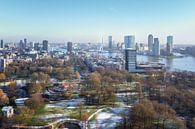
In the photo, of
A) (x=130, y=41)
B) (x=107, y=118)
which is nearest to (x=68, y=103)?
(x=107, y=118)

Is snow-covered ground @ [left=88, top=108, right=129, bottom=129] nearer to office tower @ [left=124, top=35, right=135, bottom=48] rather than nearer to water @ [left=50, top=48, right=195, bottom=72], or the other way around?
water @ [left=50, top=48, right=195, bottom=72]

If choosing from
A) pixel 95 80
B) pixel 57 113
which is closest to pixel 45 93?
pixel 95 80

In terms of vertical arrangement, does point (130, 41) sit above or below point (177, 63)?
above

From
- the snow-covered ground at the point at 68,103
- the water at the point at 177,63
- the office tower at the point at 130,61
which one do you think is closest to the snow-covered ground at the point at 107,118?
the snow-covered ground at the point at 68,103

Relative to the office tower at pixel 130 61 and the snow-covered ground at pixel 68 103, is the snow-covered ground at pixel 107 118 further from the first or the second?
the office tower at pixel 130 61

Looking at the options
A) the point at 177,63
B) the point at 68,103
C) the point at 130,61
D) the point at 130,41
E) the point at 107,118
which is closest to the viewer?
the point at 107,118

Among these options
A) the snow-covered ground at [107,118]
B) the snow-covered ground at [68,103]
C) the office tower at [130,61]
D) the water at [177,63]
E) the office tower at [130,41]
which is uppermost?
the office tower at [130,41]

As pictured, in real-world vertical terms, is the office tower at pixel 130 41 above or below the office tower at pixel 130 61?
above

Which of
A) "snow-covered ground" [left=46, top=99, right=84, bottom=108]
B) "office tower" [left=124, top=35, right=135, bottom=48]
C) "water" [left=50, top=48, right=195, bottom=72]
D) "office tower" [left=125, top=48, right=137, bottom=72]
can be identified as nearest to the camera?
"snow-covered ground" [left=46, top=99, right=84, bottom=108]

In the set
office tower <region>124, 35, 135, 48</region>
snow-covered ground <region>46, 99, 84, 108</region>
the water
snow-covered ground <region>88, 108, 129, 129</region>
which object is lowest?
the water

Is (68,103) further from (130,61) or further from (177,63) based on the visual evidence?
(177,63)

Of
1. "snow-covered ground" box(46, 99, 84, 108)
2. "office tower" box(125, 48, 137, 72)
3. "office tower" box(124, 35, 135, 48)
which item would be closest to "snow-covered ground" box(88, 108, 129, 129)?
"snow-covered ground" box(46, 99, 84, 108)
